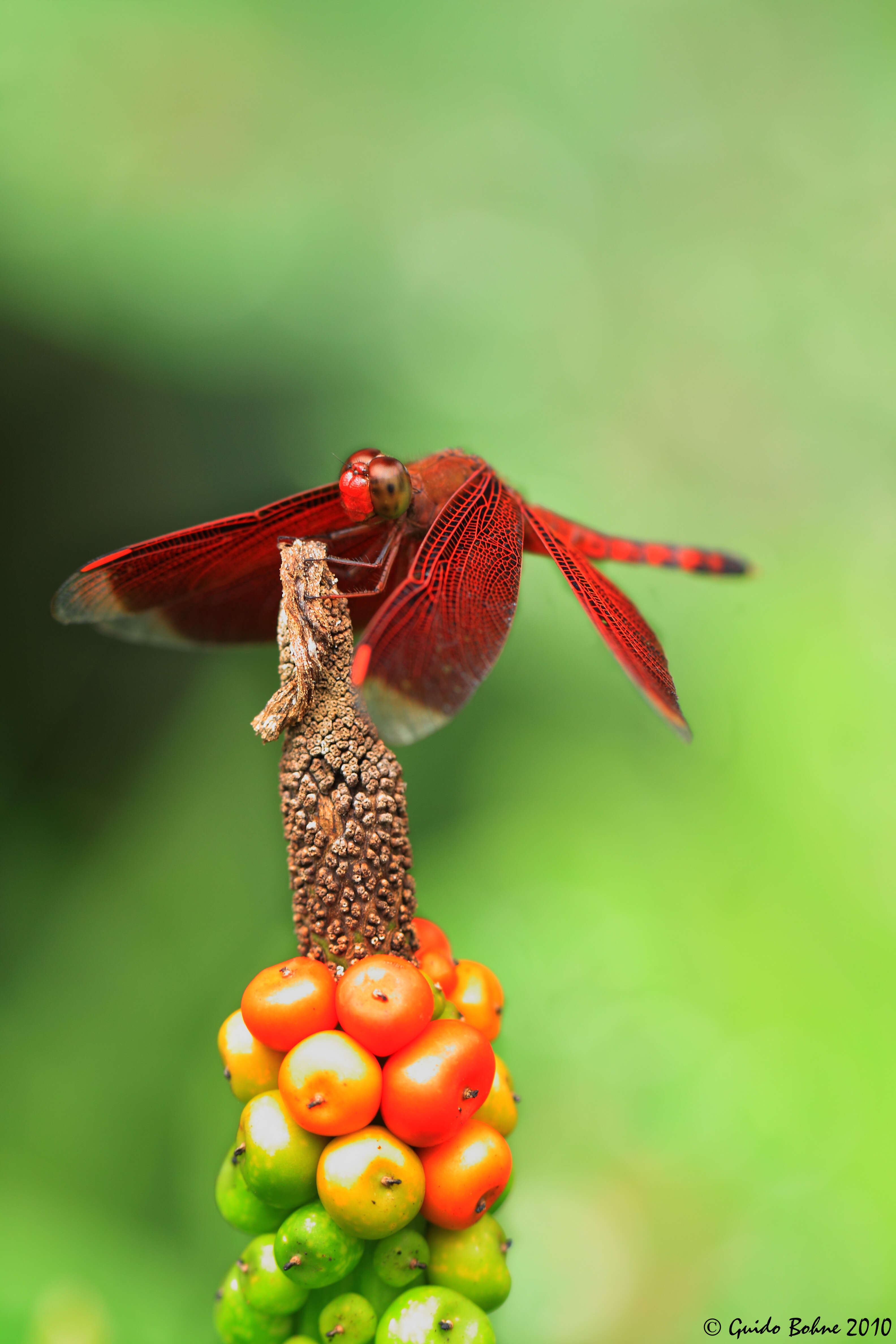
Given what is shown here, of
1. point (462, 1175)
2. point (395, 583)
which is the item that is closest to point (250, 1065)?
point (462, 1175)

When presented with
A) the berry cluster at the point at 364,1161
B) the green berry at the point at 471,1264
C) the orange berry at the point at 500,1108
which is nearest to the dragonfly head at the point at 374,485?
the berry cluster at the point at 364,1161

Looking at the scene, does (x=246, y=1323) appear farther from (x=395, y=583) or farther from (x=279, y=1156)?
(x=395, y=583)

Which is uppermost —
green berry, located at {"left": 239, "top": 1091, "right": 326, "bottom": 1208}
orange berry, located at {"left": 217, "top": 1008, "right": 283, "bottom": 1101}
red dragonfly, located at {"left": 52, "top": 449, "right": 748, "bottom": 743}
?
red dragonfly, located at {"left": 52, "top": 449, "right": 748, "bottom": 743}

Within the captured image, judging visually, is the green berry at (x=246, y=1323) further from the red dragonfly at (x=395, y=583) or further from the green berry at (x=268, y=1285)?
the red dragonfly at (x=395, y=583)

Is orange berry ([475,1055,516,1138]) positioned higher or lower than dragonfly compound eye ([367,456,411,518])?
lower

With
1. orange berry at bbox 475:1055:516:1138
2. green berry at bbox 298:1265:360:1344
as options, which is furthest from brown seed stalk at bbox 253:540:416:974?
green berry at bbox 298:1265:360:1344

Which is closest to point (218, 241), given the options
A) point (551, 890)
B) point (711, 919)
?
point (551, 890)

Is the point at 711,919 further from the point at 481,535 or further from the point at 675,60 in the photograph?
the point at 675,60

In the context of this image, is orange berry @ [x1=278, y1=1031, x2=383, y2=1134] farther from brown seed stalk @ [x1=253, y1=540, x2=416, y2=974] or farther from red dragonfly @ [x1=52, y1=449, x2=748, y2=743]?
red dragonfly @ [x1=52, y1=449, x2=748, y2=743]
